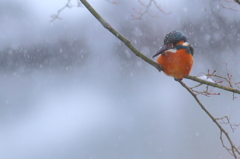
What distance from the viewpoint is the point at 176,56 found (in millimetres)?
1336

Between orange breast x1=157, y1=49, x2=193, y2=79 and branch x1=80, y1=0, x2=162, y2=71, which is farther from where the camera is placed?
orange breast x1=157, y1=49, x2=193, y2=79

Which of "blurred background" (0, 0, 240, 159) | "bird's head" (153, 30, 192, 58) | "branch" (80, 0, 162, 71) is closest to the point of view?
"branch" (80, 0, 162, 71)

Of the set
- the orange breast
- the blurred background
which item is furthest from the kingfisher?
the blurred background

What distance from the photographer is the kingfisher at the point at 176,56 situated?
1.32m

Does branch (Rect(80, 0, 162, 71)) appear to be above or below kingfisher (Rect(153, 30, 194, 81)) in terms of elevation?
below

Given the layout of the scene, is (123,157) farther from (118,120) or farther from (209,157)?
(209,157)

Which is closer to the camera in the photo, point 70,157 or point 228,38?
point 70,157

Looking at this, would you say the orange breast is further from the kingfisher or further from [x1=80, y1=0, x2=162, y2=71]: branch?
[x1=80, y1=0, x2=162, y2=71]: branch

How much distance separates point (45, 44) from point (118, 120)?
6.06ft

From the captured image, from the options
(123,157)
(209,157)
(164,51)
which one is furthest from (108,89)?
(164,51)

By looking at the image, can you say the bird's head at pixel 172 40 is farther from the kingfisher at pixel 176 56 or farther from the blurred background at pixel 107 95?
the blurred background at pixel 107 95

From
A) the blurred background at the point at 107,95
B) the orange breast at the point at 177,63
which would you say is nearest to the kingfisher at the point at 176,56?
the orange breast at the point at 177,63

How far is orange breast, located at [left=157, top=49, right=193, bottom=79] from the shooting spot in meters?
1.34

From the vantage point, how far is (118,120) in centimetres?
443
